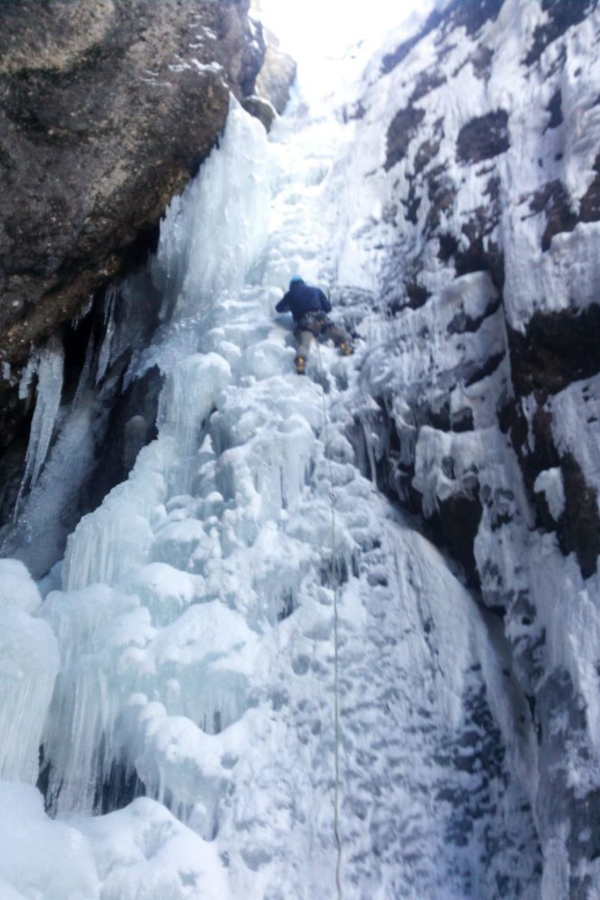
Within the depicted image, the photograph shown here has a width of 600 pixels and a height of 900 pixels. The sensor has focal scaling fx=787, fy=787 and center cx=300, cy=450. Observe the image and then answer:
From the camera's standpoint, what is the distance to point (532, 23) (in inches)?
230

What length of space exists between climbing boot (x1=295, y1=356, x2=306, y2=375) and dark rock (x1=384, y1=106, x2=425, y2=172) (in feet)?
Answer: 7.62

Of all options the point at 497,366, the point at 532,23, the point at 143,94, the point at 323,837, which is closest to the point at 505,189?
the point at 497,366

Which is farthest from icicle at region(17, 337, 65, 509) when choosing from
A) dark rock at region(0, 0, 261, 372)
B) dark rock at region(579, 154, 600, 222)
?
dark rock at region(579, 154, 600, 222)

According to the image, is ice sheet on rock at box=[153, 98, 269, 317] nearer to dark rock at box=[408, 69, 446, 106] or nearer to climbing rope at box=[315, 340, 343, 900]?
dark rock at box=[408, 69, 446, 106]

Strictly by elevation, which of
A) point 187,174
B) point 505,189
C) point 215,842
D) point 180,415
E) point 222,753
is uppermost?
point 187,174

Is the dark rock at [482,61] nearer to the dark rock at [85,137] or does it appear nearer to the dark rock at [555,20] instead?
the dark rock at [555,20]

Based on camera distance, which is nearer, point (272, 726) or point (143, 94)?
point (272, 726)

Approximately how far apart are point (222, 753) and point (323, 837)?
0.57 m

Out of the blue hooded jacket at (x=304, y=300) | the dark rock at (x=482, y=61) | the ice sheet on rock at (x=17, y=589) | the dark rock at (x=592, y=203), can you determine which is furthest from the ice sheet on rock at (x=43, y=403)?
the dark rock at (x=482, y=61)

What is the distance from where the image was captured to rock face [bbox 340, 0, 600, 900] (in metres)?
3.39

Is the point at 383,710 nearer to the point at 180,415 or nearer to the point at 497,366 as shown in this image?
the point at 497,366

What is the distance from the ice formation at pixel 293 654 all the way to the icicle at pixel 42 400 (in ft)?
3.25

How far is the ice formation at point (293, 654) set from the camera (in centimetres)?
334

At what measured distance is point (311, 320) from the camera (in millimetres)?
5566
